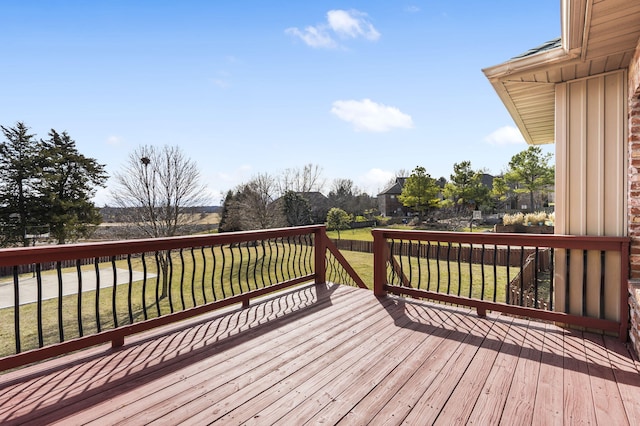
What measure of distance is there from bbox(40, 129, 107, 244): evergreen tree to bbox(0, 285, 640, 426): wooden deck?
21.5 m

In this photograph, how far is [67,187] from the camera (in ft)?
63.9

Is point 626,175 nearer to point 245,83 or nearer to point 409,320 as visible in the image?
point 409,320

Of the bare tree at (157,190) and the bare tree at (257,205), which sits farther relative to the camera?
the bare tree at (257,205)

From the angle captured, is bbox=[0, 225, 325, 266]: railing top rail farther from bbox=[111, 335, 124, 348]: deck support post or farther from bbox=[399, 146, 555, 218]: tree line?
bbox=[399, 146, 555, 218]: tree line

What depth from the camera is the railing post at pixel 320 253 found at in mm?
4738

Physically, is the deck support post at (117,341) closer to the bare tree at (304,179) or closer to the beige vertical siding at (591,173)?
the beige vertical siding at (591,173)

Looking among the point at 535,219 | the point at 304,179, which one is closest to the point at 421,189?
the point at 304,179

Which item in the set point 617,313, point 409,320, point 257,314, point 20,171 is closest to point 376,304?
point 409,320

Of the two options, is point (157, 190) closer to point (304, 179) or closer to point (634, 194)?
point (634, 194)

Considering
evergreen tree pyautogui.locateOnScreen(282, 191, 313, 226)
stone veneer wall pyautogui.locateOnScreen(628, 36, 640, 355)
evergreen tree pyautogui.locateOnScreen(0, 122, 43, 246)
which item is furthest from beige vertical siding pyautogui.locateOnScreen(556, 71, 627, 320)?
evergreen tree pyautogui.locateOnScreen(0, 122, 43, 246)

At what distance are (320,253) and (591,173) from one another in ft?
11.3

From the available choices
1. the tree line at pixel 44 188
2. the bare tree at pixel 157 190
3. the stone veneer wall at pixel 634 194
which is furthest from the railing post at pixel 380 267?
the tree line at pixel 44 188

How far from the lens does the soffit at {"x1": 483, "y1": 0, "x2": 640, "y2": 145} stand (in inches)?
75.2

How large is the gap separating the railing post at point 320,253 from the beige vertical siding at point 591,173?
9.73 feet
